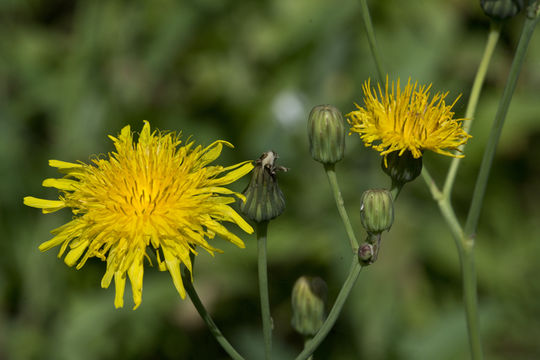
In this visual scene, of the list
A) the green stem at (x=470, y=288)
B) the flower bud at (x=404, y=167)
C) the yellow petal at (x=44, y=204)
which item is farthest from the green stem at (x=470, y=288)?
the yellow petal at (x=44, y=204)

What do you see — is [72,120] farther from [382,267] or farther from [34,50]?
[382,267]

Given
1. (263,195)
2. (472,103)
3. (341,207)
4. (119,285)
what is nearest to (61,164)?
(119,285)

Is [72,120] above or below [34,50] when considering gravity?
below

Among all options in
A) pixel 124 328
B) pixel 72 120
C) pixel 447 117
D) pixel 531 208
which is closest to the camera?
pixel 447 117

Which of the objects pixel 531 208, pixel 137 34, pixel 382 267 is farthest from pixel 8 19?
Answer: pixel 531 208

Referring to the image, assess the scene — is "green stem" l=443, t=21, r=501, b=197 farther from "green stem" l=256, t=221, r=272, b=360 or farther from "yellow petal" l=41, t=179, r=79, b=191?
"yellow petal" l=41, t=179, r=79, b=191

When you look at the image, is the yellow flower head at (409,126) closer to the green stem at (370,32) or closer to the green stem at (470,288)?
the green stem at (370,32)
